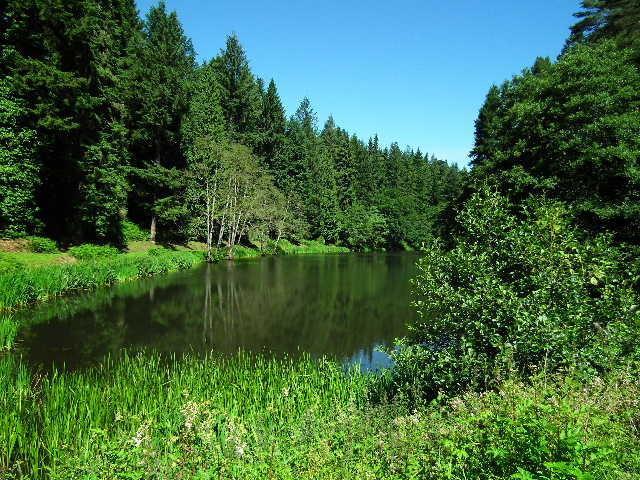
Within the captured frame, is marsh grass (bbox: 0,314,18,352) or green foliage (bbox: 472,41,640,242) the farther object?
green foliage (bbox: 472,41,640,242)

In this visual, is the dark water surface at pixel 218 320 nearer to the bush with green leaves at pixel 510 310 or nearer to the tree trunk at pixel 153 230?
the bush with green leaves at pixel 510 310

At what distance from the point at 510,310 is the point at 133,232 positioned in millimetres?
42003

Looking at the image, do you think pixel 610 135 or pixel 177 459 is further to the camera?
pixel 610 135

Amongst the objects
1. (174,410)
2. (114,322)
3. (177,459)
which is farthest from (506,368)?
(114,322)

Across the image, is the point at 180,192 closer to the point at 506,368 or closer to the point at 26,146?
the point at 26,146

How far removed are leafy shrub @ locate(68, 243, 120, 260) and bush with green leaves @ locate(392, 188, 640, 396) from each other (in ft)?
91.1

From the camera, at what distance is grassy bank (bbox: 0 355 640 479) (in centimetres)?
410

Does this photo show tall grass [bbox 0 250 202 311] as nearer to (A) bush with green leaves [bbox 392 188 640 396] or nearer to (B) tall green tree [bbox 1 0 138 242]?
(B) tall green tree [bbox 1 0 138 242]

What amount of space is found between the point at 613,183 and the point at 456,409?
46.5 ft

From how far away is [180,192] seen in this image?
49.7 m

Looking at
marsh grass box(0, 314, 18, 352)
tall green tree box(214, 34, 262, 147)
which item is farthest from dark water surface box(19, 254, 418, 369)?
tall green tree box(214, 34, 262, 147)

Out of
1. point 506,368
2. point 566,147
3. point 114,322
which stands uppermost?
point 566,147

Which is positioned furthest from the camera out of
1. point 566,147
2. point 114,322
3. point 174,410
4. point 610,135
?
point 114,322

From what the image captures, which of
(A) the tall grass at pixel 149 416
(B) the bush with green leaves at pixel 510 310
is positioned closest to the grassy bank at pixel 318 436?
(A) the tall grass at pixel 149 416
